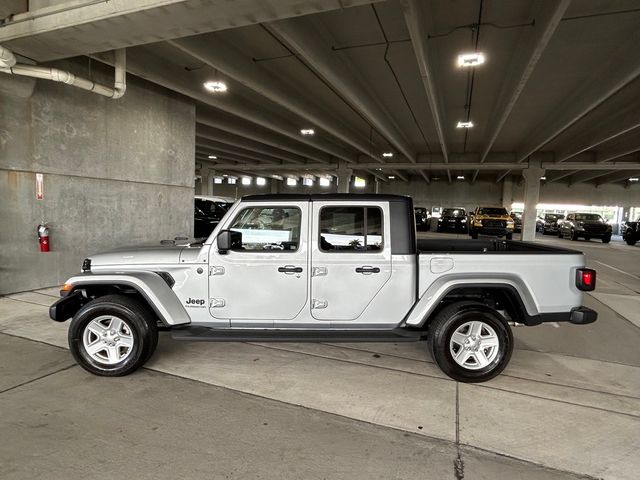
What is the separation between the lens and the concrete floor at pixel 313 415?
2406mm

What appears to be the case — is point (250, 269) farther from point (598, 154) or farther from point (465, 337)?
point (598, 154)

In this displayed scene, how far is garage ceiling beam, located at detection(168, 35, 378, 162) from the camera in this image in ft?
23.0

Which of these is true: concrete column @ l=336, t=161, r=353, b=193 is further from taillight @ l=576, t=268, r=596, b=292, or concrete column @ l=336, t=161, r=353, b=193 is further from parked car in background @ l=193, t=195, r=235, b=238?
taillight @ l=576, t=268, r=596, b=292

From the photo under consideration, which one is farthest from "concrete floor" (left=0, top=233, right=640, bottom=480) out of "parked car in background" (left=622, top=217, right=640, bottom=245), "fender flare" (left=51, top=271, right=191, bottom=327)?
"parked car in background" (left=622, top=217, right=640, bottom=245)

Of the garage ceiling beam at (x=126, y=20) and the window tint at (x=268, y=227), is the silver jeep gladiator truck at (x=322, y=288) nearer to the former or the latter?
the window tint at (x=268, y=227)

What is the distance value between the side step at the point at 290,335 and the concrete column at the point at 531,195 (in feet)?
66.9

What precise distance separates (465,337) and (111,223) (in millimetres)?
7151

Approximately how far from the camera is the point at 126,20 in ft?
15.1

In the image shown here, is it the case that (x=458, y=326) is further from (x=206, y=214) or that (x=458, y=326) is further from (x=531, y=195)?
(x=531, y=195)

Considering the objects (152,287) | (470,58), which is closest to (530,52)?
(470,58)

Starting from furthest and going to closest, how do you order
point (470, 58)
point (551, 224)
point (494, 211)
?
point (551, 224), point (494, 211), point (470, 58)

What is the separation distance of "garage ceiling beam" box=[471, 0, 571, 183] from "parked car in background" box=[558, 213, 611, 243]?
43.8 ft

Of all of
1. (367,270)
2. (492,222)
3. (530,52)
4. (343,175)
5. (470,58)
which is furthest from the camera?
(343,175)

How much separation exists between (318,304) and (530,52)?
21.7ft
